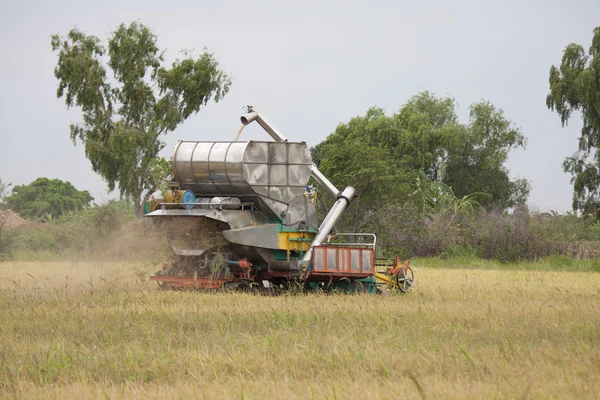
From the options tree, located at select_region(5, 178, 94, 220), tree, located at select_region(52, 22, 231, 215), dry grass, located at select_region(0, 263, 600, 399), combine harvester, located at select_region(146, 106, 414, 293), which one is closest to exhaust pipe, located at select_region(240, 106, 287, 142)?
combine harvester, located at select_region(146, 106, 414, 293)

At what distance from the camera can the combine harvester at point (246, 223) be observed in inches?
642

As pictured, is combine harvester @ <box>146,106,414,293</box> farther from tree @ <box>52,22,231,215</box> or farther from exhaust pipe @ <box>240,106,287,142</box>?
tree @ <box>52,22,231,215</box>

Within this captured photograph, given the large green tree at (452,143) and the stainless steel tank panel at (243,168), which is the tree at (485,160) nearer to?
the large green tree at (452,143)

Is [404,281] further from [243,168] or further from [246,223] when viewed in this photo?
[243,168]

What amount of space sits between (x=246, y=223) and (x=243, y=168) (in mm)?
1025

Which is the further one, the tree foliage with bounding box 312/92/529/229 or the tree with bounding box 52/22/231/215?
the tree foliage with bounding box 312/92/529/229

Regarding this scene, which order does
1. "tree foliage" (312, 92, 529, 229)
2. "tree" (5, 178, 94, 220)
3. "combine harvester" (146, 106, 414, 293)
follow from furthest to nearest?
"tree" (5, 178, 94, 220)
"tree foliage" (312, 92, 529, 229)
"combine harvester" (146, 106, 414, 293)

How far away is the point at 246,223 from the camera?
16469 mm

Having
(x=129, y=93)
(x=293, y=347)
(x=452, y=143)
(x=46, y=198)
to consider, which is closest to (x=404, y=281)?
(x=293, y=347)

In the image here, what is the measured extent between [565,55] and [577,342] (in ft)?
122

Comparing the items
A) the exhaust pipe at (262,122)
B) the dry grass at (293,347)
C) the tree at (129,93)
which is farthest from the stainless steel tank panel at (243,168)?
the tree at (129,93)

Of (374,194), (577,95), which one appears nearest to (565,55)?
(577,95)

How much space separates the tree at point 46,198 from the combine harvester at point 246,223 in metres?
63.1

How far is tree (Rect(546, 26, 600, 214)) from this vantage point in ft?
136
